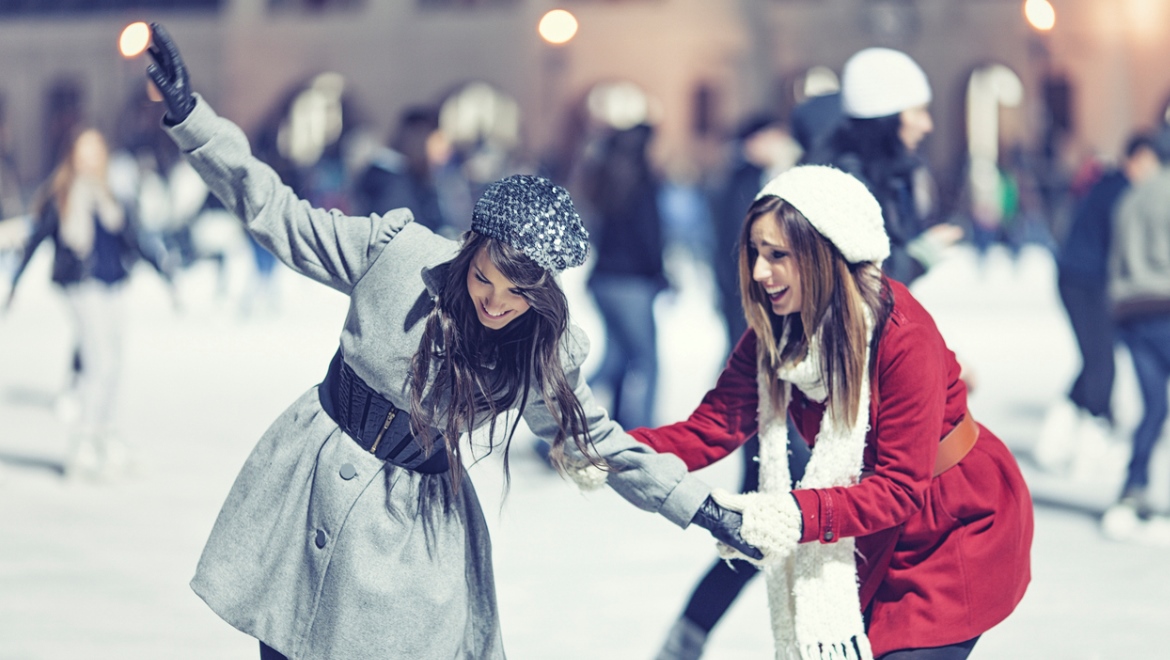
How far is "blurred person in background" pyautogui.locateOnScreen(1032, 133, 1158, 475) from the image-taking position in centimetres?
679

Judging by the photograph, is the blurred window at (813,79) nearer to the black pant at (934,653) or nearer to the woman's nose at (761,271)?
Result: the woman's nose at (761,271)

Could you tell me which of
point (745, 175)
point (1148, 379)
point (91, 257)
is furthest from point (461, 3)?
point (1148, 379)

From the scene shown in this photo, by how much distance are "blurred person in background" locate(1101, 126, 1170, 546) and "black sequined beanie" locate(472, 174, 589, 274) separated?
4022 millimetres

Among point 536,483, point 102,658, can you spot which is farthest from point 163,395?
point 102,658

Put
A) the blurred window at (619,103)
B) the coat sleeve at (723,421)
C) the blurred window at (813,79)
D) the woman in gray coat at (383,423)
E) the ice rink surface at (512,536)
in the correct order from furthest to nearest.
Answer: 1. the blurred window at (619,103)
2. the blurred window at (813,79)
3. the ice rink surface at (512,536)
4. the coat sleeve at (723,421)
5. the woman in gray coat at (383,423)

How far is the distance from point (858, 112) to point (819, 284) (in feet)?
4.55

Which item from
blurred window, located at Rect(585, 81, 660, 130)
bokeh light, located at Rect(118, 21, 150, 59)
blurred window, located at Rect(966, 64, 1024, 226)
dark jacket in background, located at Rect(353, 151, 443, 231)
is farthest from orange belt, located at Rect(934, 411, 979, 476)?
blurred window, located at Rect(966, 64, 1024, 226)

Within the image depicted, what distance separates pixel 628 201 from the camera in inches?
279

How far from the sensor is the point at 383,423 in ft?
8.66

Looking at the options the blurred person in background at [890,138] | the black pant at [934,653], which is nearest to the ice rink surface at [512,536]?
the blurred person in background at [890,138]

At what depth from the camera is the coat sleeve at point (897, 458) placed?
8.66 ft

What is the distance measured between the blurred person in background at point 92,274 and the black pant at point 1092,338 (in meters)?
4.50

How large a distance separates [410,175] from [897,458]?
5274mm

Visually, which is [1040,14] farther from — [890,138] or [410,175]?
[410,175]
